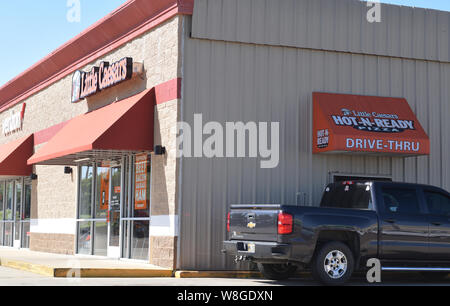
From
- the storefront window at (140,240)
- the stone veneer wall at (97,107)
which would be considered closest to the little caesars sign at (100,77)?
the stone veneer wall at (97,107)

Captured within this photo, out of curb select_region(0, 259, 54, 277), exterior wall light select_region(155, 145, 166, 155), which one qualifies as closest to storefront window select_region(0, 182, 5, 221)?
curb select_region(0, 259, 54, 277)

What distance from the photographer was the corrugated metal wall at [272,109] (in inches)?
602

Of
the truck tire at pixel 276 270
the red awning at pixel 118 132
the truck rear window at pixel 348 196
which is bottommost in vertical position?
the truck tire at pixel 276 270

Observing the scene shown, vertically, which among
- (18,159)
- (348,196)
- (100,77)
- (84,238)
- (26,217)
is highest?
(100,77)

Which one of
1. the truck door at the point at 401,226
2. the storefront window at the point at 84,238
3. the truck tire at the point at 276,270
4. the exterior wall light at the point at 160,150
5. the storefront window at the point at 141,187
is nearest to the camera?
the truck door at the point at 401,226

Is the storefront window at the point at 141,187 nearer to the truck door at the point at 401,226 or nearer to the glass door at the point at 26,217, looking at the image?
the truck door at the point at 401,226

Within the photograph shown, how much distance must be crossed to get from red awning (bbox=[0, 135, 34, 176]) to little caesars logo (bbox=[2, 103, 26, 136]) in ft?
5.93

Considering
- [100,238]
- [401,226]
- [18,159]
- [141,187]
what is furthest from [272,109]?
[18,159]

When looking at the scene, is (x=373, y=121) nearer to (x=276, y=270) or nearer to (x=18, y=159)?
(x=276, y=270)

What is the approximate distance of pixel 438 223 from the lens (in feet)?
44.8

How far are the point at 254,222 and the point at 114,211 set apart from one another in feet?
21.4

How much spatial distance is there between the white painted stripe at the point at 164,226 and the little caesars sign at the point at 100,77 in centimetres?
382

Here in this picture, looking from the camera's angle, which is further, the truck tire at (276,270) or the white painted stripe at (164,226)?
the white painted stripe at (164,226)
